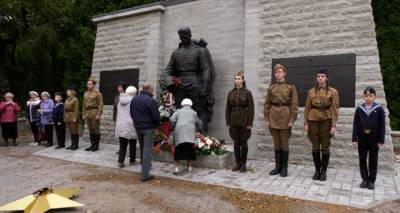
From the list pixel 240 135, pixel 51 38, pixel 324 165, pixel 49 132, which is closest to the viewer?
pixel 324 165

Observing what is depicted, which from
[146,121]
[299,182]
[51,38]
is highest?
[51,38]

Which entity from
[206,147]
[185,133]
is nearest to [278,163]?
[206,147]

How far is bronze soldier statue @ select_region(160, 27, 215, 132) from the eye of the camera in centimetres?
738

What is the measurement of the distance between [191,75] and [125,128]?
1.84 meters

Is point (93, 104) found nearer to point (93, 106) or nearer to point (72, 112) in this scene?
point (93, 106)

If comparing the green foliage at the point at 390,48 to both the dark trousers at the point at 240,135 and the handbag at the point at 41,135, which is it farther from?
the handbag at the point at 41,135

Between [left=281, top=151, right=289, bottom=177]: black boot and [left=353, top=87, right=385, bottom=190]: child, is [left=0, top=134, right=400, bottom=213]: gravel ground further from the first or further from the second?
[left=281, top=151, right=289, bottom=177]: black boot

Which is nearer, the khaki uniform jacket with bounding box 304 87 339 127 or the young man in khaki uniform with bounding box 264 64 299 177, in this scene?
the khaki uniform jacket with bounding box 304 87 339 127

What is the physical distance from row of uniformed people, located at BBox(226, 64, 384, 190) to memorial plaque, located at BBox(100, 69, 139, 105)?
165 inches

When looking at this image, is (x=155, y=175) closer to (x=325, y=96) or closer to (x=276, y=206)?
(x=276, y=206)

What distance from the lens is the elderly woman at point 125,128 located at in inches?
264

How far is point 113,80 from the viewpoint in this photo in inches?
388

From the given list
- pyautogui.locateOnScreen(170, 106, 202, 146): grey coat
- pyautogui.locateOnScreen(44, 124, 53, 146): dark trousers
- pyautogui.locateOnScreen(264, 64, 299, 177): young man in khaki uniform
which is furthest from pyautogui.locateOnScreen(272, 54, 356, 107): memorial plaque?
pyautogui.locateOnScreen(44, 124, 53, 146): dark trousers

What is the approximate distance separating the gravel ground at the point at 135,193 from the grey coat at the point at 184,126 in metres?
0.73
